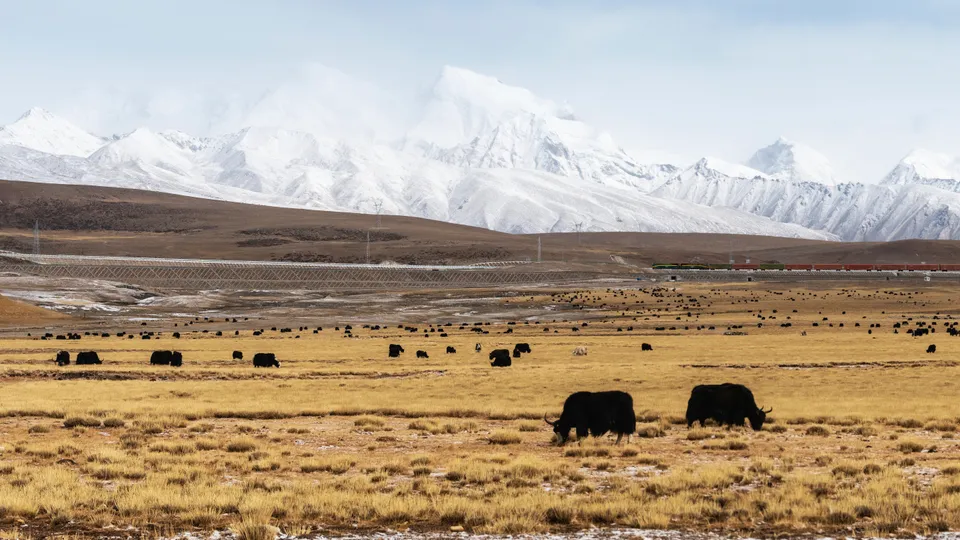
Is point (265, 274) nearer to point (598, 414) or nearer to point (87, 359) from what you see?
point (87, 359)

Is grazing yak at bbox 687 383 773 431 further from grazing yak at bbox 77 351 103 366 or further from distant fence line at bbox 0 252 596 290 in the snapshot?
distant fence line at bbox 0 252 596 290

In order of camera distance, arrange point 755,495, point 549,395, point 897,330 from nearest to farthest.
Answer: point 755,495
point 549,395
point 897,330

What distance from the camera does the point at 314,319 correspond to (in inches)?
4313

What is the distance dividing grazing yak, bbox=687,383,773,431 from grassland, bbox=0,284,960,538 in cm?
55

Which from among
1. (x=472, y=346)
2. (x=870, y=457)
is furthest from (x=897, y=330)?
(x=870, y=457)

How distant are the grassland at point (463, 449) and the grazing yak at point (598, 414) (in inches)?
19.0

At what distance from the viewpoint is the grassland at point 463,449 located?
1444cm

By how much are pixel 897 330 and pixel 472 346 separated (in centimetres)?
3497

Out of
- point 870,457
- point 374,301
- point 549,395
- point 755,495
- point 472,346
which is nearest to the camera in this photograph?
point 755,495

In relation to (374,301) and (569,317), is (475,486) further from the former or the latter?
(374,301)

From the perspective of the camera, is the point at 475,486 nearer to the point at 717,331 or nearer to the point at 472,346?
the point at 472,346

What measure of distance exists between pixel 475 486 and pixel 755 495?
443 cm

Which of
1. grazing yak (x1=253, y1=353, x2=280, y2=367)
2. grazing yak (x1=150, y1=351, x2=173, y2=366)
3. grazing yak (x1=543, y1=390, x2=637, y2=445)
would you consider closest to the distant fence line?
grazing yak (x1=150, y1=351, x2=173, y2=366)

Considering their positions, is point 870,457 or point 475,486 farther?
point 870,457
